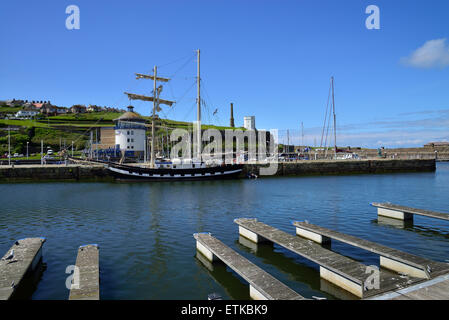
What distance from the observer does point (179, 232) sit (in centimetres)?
1548

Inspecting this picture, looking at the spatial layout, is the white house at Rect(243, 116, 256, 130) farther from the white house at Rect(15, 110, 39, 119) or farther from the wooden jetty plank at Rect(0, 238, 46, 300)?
the wooden jetty plank at Rect(0, 238, 46, 300)

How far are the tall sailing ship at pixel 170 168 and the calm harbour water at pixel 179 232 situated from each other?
14989 mm

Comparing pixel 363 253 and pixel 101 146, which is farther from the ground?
pixel 101 146

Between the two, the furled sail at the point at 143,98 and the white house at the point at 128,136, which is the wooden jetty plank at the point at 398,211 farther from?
the white house at the point at 128,136

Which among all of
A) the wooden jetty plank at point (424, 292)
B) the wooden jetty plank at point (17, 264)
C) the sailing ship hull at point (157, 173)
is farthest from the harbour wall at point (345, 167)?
the wooden jetty plank at point (424, 292)

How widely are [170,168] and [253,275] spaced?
122 ft

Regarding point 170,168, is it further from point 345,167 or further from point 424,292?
point 424,292

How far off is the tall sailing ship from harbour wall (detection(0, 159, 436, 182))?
12.8ft

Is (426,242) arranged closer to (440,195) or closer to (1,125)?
(440,195)

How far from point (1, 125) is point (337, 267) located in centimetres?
10971

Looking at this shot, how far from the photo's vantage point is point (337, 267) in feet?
29.6

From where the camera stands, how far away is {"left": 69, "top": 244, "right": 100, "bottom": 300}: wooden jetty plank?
764cm

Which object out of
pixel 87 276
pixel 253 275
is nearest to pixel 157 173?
pixel 87 276
